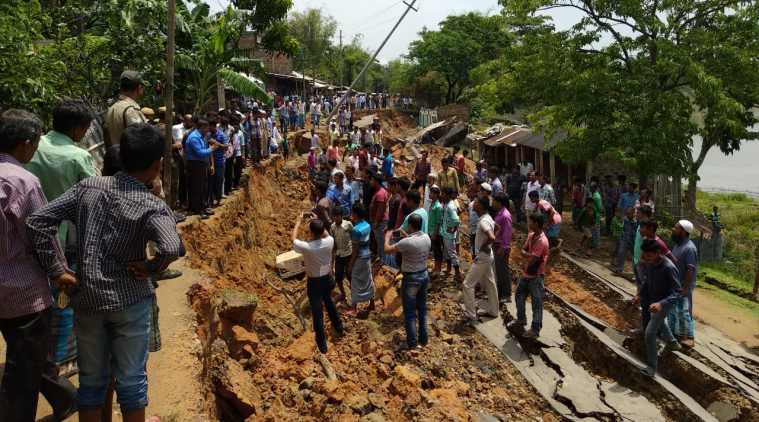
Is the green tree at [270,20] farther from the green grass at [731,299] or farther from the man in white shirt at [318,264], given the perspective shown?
the green grass at [731,299]

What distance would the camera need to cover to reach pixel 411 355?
7199mm

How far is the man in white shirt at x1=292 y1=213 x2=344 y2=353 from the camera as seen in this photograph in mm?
6660

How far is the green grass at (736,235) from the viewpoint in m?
13.4

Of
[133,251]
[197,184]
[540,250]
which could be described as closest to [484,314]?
[540,250]

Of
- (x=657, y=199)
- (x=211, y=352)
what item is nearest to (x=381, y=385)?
(x=211, y=352)

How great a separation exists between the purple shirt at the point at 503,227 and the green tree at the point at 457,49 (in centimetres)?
3218

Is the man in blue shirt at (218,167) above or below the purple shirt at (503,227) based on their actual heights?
above

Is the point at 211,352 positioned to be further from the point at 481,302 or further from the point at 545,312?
the point at 545,312

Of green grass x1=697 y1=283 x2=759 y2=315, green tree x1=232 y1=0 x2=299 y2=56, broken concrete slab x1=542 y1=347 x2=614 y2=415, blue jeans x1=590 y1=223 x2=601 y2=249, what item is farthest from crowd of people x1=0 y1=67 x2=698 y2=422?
green tree x1=232 y1=0 x2=299 y2=56

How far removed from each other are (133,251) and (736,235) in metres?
20.2

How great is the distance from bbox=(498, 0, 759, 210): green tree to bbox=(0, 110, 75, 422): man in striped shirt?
12.9 metres

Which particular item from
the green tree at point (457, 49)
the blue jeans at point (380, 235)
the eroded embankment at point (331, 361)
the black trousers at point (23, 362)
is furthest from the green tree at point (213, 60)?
the green tree at point (457, 49)

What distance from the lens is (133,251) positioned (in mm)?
2822

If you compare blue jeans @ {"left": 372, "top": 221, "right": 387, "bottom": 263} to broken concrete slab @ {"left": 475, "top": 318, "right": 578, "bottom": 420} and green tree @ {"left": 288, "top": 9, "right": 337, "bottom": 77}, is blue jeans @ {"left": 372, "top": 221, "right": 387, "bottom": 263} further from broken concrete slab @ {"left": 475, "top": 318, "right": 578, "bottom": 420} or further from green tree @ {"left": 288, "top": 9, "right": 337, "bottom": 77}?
green tree @ {"left": 288, "top": 9, "right": 337, "bottom": 77}
